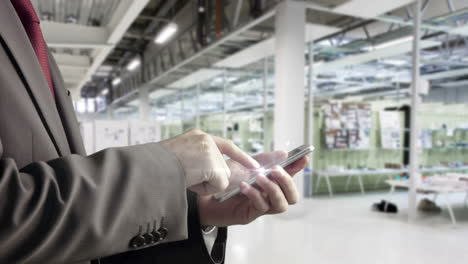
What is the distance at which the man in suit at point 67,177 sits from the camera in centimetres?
49

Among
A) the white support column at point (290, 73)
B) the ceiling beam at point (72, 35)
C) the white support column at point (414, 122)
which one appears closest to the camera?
the ceiling beam at point (72, 35)

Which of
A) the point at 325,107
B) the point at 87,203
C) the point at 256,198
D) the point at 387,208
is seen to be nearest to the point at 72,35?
the point at 256,198

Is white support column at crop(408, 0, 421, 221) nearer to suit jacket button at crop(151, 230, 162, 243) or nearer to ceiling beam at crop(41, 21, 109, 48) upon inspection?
ceiling beam at crop(41, 21, 109, 48)

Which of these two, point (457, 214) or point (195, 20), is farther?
point (195, 20)

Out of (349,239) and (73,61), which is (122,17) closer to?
(73,61)

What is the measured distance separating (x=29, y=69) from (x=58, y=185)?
24 centimetres

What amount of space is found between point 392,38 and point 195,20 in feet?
14.3

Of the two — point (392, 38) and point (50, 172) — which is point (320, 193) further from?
point (50, 172)

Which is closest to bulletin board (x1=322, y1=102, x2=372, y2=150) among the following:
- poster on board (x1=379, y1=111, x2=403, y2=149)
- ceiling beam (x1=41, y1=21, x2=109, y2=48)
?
poster on board (x1=379, y1=111, x2=403, y2=149)

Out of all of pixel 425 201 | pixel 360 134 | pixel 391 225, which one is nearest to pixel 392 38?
pixel 360 134

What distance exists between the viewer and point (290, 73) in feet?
17.9

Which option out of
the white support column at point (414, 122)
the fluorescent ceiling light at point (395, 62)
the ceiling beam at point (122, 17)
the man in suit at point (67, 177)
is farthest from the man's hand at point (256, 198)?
the fluorescent ceiling light at point (395, 62)

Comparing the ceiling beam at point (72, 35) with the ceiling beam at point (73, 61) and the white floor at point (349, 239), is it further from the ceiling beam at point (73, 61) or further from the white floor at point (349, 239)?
the white floor at point (349, 239)

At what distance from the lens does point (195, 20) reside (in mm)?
8000
